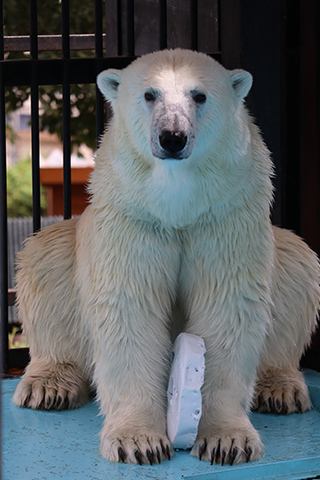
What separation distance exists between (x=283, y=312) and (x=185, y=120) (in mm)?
1031

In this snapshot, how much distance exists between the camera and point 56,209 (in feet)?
45.4

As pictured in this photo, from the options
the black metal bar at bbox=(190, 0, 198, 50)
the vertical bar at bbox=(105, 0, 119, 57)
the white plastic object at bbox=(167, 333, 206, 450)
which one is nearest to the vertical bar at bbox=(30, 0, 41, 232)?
the vertical bar at bbox=(105, 0, 119, 57)

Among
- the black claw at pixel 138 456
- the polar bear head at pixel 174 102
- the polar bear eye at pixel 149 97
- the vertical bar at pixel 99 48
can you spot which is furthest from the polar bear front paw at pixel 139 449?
the vertical bar at pixel 99 48

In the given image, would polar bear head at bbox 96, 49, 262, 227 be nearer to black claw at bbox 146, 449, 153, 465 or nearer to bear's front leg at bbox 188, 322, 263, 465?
bear's front leg at bbox 188, 322, 263, 465

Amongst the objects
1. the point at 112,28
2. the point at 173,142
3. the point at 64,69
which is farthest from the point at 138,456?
the point at 112,28

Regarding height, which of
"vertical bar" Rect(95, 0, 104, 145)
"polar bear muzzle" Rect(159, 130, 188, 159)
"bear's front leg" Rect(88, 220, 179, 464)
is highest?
"vertical bar" Rect(95, 0, 104, 145)

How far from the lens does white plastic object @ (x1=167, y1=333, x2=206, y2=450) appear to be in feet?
6.20

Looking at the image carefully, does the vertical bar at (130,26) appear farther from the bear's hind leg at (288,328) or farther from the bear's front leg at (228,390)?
the bear's front leg at (228,390)

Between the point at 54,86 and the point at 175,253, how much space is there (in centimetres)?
437

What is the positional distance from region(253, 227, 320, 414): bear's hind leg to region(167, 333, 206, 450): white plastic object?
0.59m

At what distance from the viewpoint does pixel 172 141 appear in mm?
1771

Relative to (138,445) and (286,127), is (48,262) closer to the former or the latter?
(138,445)

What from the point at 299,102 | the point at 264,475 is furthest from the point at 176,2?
the point at 264,475

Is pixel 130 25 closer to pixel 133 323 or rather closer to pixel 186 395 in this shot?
pixel 133 323
